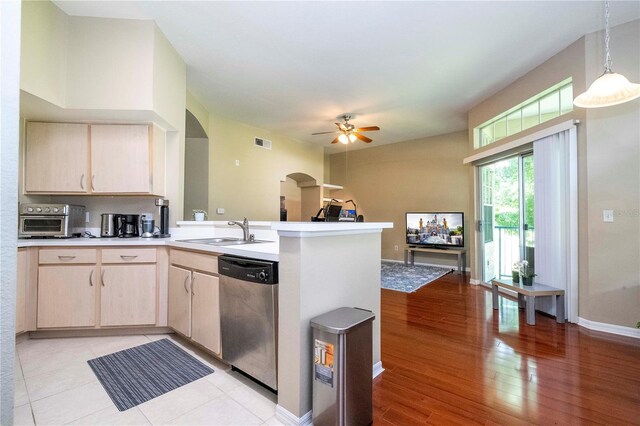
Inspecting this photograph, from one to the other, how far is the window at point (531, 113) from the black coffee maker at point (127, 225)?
5.03m

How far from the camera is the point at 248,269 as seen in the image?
168cm

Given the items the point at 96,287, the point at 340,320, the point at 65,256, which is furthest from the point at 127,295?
the point at 340,320

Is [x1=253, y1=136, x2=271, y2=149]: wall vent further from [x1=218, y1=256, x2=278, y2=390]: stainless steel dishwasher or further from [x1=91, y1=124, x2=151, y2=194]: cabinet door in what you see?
[x1=218, y1=256, x2=278, y2=390]: stainless steel dishwasher

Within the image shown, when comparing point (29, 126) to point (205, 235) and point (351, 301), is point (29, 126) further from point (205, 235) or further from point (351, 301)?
point (351, 301)

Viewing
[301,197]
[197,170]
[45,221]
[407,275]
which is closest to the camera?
[45,221]

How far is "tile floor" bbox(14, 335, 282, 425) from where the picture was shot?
4.94 ft

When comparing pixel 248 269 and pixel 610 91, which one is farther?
pixel 610 91

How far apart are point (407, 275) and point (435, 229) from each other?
145 centimetres

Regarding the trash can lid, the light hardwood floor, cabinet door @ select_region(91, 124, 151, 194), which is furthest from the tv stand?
cabinet door @ select_region(91, 124, 151, 194)

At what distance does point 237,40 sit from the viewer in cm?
294

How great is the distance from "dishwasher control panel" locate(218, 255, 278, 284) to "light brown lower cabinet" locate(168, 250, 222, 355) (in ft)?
0.57

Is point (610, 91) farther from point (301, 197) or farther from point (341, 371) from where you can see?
point (301, 197)

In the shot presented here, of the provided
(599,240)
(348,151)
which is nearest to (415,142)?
(348,151)

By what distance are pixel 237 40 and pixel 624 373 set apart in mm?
4441
